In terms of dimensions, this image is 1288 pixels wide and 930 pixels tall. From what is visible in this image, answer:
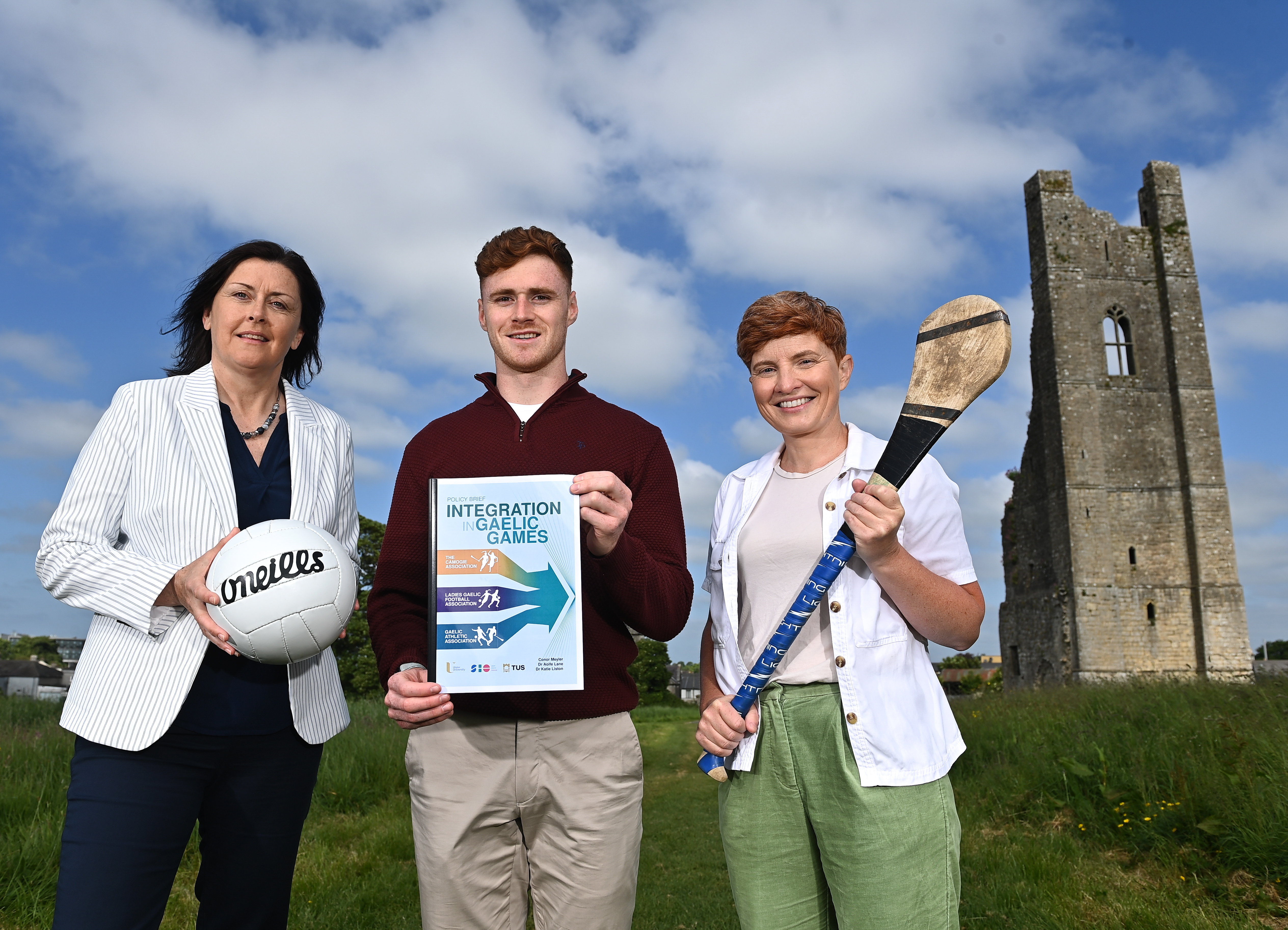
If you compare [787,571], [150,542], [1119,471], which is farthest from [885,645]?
[1119,471]

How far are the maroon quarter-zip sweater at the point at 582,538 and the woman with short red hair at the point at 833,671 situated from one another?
243 millimetres

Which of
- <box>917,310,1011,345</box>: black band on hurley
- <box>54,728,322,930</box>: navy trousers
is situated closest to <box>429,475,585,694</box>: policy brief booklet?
<box>54,728,322,930</box>: navy trousers

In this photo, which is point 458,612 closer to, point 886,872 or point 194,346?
point 886,872

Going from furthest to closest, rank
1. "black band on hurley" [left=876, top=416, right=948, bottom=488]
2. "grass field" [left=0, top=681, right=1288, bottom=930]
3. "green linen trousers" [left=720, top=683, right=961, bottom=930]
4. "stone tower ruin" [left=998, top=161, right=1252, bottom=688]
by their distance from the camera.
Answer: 1. "stone tower ruin" [left=998, top=161, right=1252, bottom=688]
2. "grass field" [left=0, top=681, right=1288, bottom=930]
3. "black band on hurley" [left=876, top=416, right=948, bottom=488]
4. "green linen trousers" [left=720, top=683, right=961, bottom=930]

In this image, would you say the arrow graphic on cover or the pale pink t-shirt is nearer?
the arrow graphic on cover

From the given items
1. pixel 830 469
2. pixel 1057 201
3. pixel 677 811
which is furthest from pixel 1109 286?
pixel 830 469

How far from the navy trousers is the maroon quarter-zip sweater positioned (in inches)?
17.4

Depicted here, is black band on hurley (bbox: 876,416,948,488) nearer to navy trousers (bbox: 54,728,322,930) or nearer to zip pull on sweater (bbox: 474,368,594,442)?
zip pull on sweater (bbox: 474,368,594,442)

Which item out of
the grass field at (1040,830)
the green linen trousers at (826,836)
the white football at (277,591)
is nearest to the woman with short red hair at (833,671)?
the green linen trousers at (826,836)

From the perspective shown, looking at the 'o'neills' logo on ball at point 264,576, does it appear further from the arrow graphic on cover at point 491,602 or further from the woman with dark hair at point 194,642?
the arrow graphic on cover at point 491,602

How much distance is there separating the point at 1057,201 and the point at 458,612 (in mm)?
32917

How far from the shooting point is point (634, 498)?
2553 mm

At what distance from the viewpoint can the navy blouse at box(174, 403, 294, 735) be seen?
2.43 metres

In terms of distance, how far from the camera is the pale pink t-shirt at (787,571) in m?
2.36
